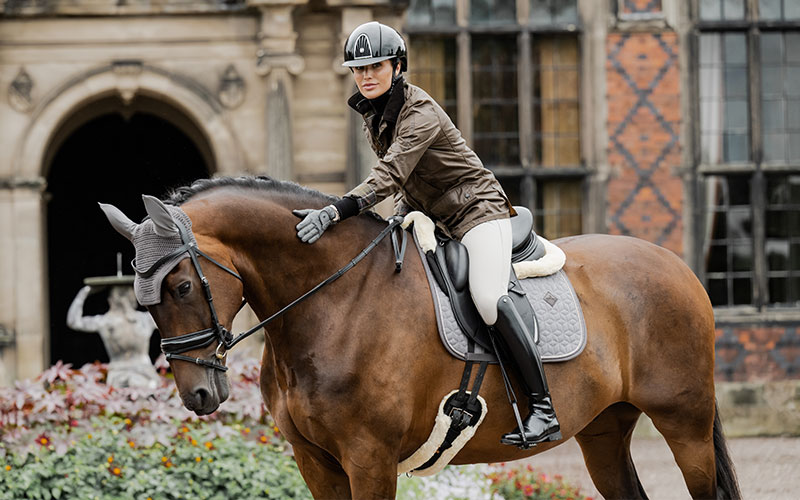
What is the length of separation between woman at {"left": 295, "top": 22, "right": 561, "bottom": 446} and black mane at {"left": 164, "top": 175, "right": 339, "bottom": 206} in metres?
0.16

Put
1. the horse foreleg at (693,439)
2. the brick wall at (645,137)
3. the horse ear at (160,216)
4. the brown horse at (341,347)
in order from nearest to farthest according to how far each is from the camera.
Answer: the horse ear at (160,216), the brown horse at (341,347), the horse foreleg at (693,439), the brick wall at (645,137)

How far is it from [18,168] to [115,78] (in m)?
1.33

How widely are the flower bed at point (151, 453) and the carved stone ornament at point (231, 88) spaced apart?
3.98m

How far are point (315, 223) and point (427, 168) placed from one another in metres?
0.67

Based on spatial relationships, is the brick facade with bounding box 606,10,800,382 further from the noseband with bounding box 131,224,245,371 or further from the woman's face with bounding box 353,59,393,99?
the noseband with bounding box 131,224,245,371

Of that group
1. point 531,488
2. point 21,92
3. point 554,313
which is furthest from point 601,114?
point 554,313

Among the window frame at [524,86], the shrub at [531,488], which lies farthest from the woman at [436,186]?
the window frame at [524,86]

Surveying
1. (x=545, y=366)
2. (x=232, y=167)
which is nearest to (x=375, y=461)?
(x=545, y=366)

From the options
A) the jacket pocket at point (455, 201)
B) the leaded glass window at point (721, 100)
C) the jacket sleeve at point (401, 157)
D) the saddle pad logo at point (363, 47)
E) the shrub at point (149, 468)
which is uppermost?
the leaded glass window at point (721, 100)

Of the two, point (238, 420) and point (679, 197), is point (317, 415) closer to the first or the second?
point (238, 420)

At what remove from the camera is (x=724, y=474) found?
16.3 feet

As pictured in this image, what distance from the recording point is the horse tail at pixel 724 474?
4.95 m

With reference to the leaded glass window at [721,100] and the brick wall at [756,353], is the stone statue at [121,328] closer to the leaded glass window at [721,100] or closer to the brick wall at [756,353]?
the brick wall at [756,353]

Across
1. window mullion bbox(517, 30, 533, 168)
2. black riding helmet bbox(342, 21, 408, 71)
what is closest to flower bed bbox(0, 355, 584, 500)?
black riding helmet bbox(342, 21, 408, 71)
